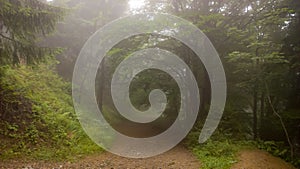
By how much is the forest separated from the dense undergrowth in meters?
0.04

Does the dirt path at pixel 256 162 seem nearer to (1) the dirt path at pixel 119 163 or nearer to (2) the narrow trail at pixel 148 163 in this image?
(2) the narrow trail at pixel 148 163

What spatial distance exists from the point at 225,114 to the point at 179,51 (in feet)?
14.2

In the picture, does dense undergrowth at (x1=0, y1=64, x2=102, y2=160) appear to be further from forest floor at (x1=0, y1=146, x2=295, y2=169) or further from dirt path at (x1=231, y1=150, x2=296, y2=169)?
dirt path at (x1=231, y1=150, x2=296, y2=169)

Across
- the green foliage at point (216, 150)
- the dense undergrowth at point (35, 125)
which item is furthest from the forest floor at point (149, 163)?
the dense undergrowth at point (35, 125)

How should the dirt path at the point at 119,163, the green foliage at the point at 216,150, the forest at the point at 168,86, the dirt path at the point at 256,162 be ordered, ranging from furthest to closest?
1. the forest at the point at 168,86
2. the green foliage at the point at 216,150
3. the dirt path at the point at 256,162
4. the dirt path at the point at 119,163

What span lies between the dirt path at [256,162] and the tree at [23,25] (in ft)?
26.5

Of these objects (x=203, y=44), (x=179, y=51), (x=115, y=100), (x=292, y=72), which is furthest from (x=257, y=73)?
(x=115, y=100)

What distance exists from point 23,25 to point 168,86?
8.17 m

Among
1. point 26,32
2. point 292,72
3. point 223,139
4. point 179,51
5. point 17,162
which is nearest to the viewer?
point 17,162

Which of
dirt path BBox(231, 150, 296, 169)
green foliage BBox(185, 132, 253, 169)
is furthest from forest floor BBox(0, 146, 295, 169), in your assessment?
green foliage BBox(185, 132, 253, 169)

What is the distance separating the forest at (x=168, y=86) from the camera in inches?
343

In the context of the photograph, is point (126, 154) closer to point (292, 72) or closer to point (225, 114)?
point (225, 114)

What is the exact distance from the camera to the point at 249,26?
1165 centimetres

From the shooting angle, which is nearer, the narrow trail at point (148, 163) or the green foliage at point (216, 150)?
the narrow trail at point (148, 163)
